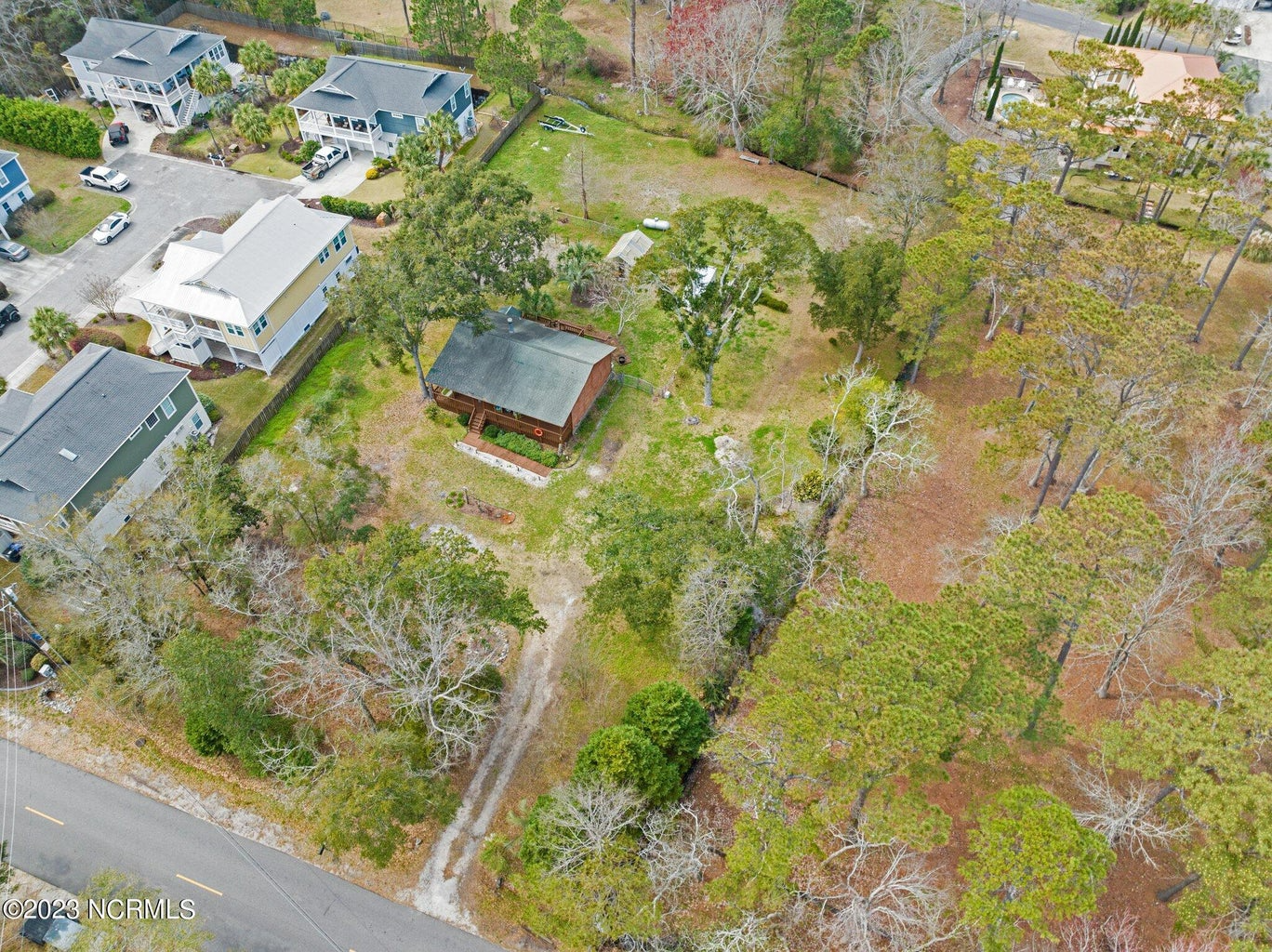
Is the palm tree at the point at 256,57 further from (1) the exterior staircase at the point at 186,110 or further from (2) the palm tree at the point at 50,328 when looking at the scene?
(2) the palm tree at the point at 50,328

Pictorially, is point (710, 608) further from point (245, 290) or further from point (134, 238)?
point (134, 238)

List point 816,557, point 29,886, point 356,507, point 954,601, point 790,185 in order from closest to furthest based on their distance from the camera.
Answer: point 954,601 < point 29,886 < point 816,557 < point 356,507 < point 790,185

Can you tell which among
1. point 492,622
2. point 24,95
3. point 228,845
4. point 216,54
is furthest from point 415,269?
point 24,95

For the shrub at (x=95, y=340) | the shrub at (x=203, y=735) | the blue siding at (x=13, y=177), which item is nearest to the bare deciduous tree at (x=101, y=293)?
the shrub at (x=95, y=340)

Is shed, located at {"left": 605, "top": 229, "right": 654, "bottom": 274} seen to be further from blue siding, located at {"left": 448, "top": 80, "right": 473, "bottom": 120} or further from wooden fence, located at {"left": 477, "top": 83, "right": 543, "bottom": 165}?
blue siding, located at {"left": 448, "top": 80, "right": 473, "bottom": 120}

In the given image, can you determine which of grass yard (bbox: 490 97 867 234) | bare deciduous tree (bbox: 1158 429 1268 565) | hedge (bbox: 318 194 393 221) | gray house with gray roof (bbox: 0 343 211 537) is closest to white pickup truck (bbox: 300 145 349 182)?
hedge (bbox: 318 194 393 221)

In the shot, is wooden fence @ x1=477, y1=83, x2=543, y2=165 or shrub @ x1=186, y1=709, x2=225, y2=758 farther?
wooden fence @ x1=477, y1=83, x2=543, y2=165

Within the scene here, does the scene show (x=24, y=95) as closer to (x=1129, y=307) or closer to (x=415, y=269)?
(x=415, y=269)
